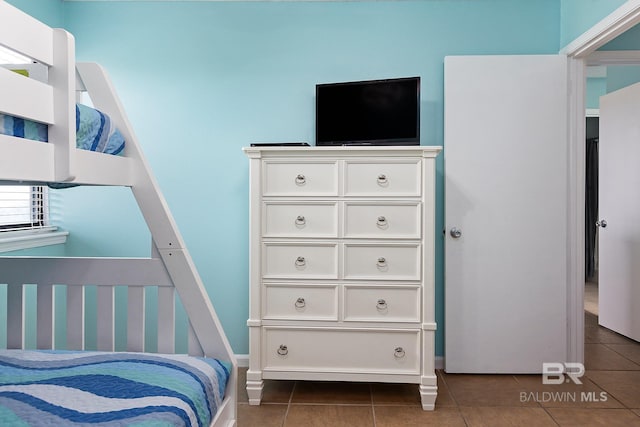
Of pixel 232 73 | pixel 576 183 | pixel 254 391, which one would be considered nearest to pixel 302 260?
pixel 254 391

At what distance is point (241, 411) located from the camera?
2672mm

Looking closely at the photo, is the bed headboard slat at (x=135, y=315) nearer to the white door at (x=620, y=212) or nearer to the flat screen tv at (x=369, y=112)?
the flat screen tv at (x=369, y=112)

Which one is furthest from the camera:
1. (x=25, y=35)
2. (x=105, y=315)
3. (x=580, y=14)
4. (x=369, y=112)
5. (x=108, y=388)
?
(x=369, y=112)

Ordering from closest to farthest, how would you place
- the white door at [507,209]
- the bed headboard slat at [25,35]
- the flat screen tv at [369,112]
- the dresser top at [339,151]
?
the bed headboard slat at [25,35] → the dresser top at [339,151] → the flat screen tv at [369,112] → the white door at [507,209]

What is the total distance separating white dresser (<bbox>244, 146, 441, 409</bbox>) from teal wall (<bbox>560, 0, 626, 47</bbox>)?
3.87ft

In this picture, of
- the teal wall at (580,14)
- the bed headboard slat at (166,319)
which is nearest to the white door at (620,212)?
the teal wall at (580,14)

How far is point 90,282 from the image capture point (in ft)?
6.35

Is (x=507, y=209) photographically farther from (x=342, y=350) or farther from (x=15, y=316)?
(x=15, y=316)

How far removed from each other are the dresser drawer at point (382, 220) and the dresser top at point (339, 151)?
0.84 feet

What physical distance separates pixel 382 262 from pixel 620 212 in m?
2.39

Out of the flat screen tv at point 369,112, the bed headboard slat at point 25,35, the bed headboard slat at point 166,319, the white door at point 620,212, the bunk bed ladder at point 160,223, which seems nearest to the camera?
the bed headboard slat at point 25,35

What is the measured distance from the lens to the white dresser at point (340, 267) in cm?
271

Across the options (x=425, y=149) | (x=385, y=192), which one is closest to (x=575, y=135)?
(x=425, y=149)

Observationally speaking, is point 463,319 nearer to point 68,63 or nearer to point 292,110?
point 292,110
